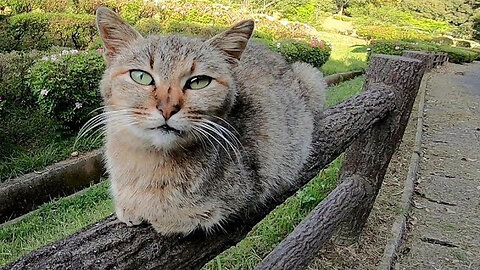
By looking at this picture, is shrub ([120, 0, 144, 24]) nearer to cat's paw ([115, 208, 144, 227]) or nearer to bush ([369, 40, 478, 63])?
bush ([369, 40, 478, 63])

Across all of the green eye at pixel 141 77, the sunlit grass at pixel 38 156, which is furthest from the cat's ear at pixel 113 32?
the sunlit grass at pixel 38 156

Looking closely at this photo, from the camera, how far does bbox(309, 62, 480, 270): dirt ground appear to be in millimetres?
3041

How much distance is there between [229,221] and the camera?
1.28 m

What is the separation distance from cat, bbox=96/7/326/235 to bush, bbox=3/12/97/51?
5.79 meters

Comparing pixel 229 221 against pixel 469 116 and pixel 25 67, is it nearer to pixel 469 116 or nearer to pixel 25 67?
pixel 25 67

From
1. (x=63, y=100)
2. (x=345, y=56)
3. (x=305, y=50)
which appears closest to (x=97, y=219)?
(x=63, y=100)

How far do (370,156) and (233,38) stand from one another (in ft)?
5.76

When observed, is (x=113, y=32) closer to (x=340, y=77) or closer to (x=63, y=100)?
(x=63, y=100)

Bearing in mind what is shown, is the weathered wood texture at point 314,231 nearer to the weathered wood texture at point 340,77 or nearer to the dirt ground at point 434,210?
the dirt ground at point 434,210

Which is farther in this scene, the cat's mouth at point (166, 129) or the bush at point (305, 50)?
the bush at point (305, 50)

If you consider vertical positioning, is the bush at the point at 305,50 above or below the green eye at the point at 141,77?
below

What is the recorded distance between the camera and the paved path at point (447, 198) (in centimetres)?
312

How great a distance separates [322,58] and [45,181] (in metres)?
5.96

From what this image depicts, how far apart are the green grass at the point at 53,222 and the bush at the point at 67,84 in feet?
2.88
